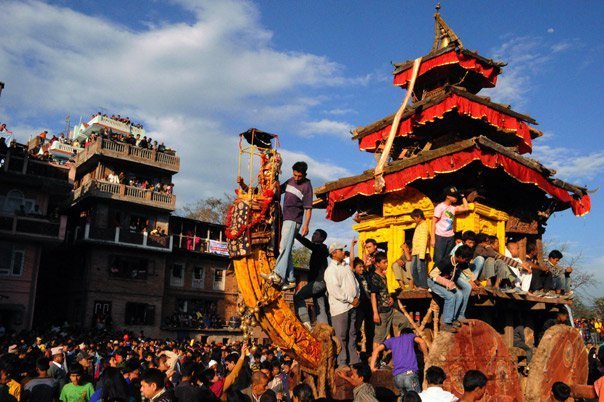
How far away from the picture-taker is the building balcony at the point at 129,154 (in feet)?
116

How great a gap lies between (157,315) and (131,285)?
8.66 feet

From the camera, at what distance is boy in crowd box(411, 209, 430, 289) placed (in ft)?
32.6

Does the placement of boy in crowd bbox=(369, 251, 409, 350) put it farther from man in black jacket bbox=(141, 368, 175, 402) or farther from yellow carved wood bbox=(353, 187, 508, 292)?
man in black jacket bbox=(141, 368, 175, 402)

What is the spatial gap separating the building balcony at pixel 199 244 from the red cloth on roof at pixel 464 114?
24.8 metres

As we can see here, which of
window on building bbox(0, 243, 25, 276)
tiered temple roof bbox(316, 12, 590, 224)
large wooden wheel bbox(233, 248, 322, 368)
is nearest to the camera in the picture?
large wooden wheel bbox(233, 248, 322, 368)

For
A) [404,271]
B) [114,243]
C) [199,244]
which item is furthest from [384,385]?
[199,244]

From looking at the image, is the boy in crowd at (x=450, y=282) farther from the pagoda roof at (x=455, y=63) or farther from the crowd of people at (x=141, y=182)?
the crowd of people at (x=141, y=182)

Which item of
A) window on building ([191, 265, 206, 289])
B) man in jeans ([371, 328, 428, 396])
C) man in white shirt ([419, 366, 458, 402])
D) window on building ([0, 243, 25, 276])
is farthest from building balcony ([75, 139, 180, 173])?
man in white shirt ([419, 366, 458, 402])

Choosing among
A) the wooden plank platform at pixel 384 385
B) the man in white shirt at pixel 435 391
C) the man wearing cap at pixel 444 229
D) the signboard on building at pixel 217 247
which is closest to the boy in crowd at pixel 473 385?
the man in white shirt at pixel 435 391

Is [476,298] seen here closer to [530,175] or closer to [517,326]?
[517,326]

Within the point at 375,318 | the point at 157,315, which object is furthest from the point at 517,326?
the point at 157,315

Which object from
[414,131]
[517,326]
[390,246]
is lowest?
[517,326]

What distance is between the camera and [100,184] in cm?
3434

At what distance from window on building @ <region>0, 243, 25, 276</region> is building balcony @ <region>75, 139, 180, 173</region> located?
813 centimetres
